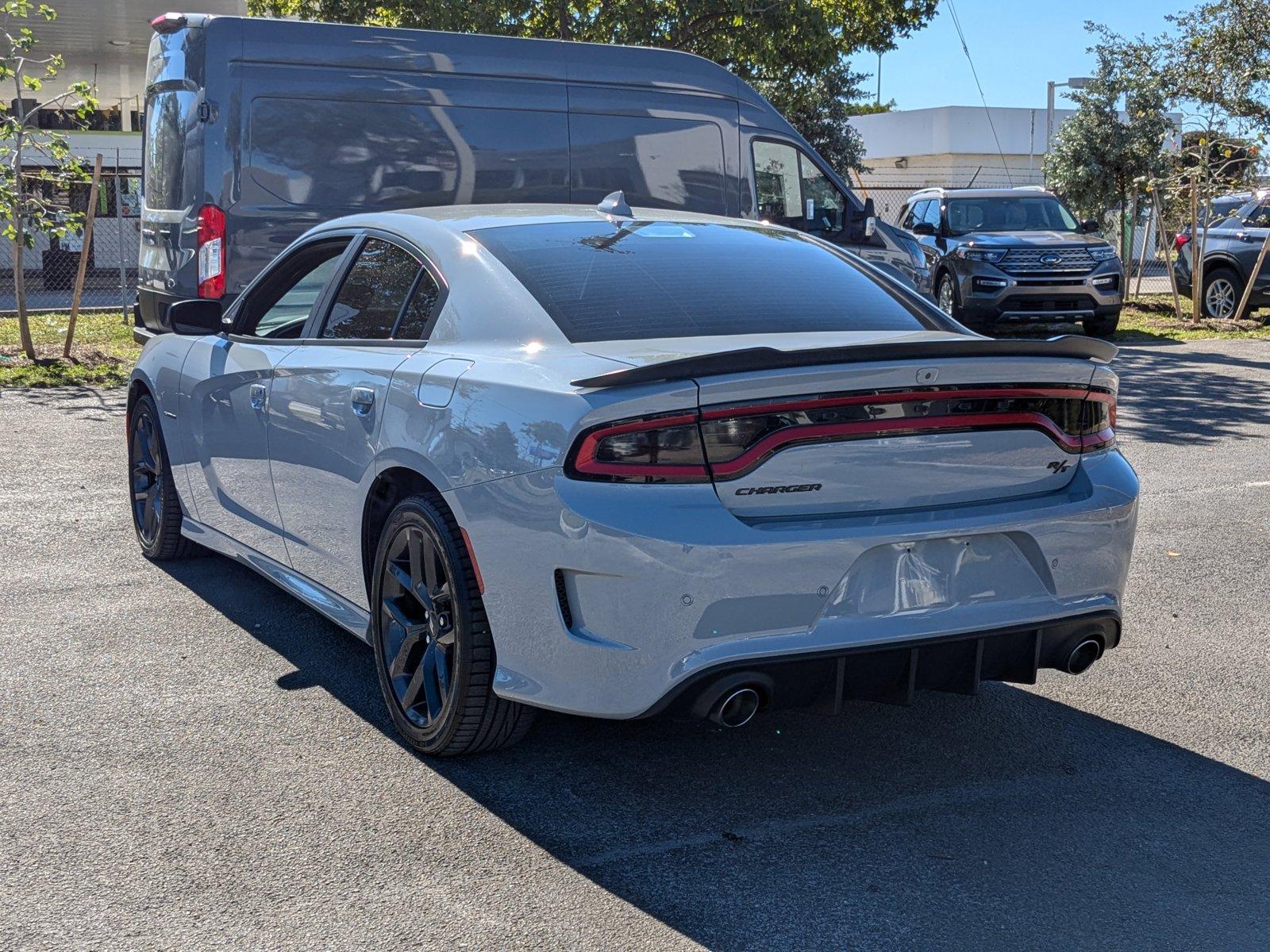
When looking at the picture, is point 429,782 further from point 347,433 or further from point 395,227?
point 395,227

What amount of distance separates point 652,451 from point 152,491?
3603 millimetres

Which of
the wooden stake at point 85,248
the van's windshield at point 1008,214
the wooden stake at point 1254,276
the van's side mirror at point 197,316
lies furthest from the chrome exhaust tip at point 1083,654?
the wooden stake at point 1254,276

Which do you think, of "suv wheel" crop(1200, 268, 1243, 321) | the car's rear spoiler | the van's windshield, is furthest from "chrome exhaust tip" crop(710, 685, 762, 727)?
"suv wheel" crop(1200, 268, 1243, 321)

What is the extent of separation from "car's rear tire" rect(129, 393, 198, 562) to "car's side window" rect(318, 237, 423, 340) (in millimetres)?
1599

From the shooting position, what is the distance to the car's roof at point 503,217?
4645 millimetres

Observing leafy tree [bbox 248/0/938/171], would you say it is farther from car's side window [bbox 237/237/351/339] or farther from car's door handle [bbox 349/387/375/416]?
car's door handle [bbox 349/387/375/416]

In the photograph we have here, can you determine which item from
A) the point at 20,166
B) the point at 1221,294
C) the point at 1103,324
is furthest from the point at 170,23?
the point at 1221,294

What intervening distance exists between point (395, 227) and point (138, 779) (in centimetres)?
188

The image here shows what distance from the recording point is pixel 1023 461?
Answer: 3.82 metres

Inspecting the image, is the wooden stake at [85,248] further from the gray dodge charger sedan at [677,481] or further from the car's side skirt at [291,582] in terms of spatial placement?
the gray dodge charger sedan at [677,481]

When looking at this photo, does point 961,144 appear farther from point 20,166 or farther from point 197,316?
point 197,316

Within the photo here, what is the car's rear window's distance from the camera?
4.14 metres

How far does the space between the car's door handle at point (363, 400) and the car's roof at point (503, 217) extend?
1.90ft

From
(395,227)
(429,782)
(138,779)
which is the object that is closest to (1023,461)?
(429,782)
